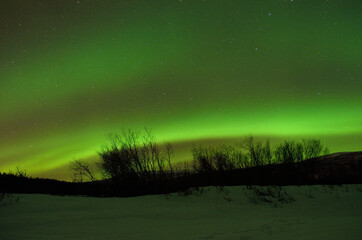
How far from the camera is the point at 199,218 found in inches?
365

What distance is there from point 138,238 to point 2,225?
4.15 m

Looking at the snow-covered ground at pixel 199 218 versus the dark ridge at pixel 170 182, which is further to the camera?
the dark ridge at pixel 170 182

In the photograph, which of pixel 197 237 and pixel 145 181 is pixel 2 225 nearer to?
pixel 197 237

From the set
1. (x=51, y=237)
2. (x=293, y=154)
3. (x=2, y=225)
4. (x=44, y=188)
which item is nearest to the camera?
(x=51, y=237)

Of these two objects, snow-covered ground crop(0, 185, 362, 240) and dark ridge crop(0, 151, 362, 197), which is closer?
snow-covered ground crop(0, 185, 362, 240)

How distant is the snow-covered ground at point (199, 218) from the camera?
19.2 feet

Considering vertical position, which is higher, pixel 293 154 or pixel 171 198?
pixel 293 154

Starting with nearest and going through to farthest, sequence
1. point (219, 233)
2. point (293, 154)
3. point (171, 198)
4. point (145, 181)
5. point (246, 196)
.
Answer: point (219, 233) < point (246, 196) < point (171, 198) < point (145, 181) < point (293, 154)

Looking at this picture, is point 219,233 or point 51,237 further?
point 219,233

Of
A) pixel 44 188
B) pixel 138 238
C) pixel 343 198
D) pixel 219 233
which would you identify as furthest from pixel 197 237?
pixel 44 188

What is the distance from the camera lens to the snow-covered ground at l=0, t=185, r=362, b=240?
5.84 meters

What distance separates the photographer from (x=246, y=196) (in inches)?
626

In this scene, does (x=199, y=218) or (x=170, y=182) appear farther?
(x=170, y=182)

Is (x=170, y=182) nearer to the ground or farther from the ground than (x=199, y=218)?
farther from the ground
